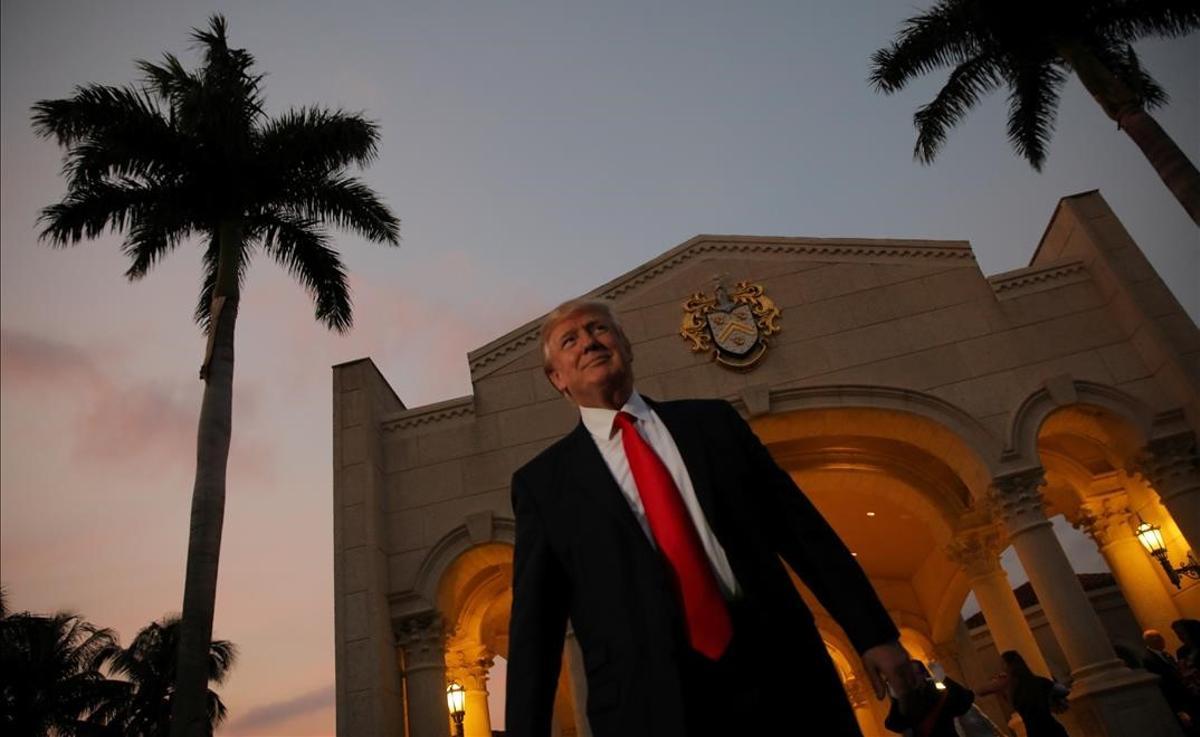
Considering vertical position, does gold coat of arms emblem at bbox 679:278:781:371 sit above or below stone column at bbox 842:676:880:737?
above

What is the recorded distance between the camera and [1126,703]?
35.0 ft

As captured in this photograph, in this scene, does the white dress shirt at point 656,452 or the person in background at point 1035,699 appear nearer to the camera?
the white dress shirt at point 656,452

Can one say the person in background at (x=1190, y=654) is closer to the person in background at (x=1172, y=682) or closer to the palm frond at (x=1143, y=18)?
the person in background at (x=1172, y=682)

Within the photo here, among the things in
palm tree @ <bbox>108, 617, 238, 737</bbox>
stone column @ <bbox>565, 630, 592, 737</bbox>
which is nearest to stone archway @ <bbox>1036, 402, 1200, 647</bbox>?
stone column @ <bbox>565, 630, 592, 737</bbox>

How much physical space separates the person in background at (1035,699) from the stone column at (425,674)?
7908mm

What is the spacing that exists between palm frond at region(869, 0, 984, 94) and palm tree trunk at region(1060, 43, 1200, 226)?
1.74m

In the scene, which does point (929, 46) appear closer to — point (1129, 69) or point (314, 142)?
point (1129, 69)

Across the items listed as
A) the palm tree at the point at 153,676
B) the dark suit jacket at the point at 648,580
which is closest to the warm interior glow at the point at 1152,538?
the dark suit jacket at the point at 648,580

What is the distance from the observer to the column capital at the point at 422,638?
490 inches

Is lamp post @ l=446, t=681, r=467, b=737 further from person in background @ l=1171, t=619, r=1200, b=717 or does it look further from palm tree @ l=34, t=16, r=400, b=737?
person in background @ l=1171, t=619, r=1200, b=717

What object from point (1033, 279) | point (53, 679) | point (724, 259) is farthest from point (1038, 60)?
point (53, 679)

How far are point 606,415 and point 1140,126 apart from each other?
1443 centimetres

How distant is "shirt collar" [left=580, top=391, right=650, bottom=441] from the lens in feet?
8.90

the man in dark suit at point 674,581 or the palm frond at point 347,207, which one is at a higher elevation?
the palm frond at point 347,207
